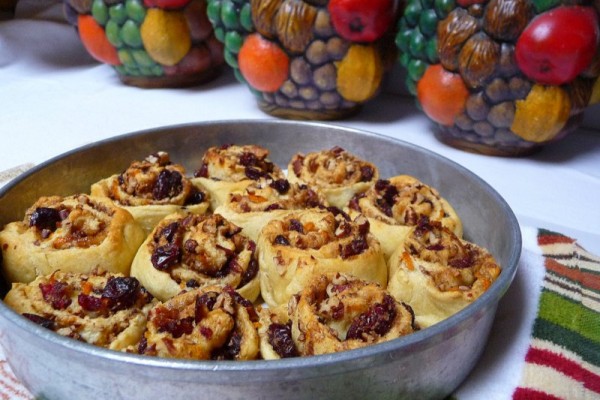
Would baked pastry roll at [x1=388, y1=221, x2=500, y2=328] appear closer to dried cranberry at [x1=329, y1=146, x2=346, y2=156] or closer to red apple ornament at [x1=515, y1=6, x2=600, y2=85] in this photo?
dried cranberry at [x1=329, y1=146, x2=346, y2=156]

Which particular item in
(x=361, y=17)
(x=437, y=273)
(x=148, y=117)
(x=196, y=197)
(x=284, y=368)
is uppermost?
(x=361, y=17)

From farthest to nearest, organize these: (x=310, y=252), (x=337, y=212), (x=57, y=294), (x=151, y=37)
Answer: (x=151, y=37)
(x=337, y=212)
(x=310, y=252)
(x=57, y=294)

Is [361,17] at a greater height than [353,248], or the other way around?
[361,17]

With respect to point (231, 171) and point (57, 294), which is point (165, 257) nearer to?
point (57, 294)

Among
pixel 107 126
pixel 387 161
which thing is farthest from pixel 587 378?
pixel 107 126

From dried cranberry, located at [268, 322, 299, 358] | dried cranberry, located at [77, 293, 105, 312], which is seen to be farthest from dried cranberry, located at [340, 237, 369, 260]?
dried cranberry, located at [77, 293, 105, 312]

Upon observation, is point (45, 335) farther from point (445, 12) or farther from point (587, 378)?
point (445, 12)

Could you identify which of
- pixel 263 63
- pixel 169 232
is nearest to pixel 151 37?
pixel 263 63
